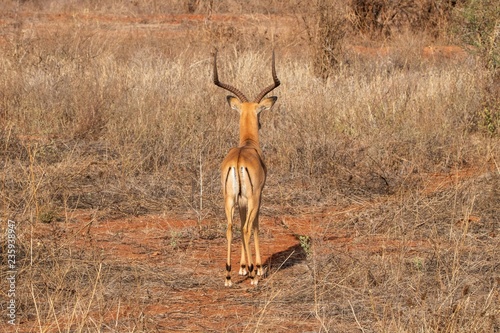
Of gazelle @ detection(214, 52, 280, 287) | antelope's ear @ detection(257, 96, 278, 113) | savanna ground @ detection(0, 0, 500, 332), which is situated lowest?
savanna ground @ detection(0, 0, 500, 332)

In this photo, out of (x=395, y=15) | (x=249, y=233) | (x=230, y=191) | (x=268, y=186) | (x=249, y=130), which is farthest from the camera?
(x=395, y=15)

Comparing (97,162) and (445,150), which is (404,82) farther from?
(97,162)

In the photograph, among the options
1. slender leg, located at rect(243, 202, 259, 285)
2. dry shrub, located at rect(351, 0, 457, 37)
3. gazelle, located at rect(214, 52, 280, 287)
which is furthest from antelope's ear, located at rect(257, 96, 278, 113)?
dry shrub, located at rect(351, 0, 457, 37)

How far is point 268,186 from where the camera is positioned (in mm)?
9438

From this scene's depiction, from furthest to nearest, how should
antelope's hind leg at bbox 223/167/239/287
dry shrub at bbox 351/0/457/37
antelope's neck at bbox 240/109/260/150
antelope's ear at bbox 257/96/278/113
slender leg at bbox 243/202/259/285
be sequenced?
dry shrub at bbox 351/0/457/37
antelope's ear at bbox 257/96/278/113
antelope's neck at bbox 240/109/260/150
slender leg at bbox 243/202/259/285
antelope's hind leg at bbox 223/167/239/287

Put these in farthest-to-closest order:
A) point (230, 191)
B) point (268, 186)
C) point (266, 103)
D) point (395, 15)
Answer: point (395, 15) < point (268, 186) < point (266, 103) < point (230, 191)

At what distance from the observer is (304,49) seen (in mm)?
16734

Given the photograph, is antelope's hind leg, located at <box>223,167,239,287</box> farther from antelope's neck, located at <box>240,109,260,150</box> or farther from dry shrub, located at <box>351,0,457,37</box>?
dry shrub, located at <box>351,0,457,37</box>

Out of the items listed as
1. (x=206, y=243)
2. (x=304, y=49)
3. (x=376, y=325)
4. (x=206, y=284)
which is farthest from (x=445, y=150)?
(x=304, y=49)

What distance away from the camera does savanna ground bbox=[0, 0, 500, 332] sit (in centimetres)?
558

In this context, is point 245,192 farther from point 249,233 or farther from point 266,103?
point 266,103

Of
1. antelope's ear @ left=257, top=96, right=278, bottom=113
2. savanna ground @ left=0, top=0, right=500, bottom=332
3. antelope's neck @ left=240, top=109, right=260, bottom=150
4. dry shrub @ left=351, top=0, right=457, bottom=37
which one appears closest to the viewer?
savanna ground @ left=0, top=0, right=500, bottom=332

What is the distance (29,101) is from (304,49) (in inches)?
264

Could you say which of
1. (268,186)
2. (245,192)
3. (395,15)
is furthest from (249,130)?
(395,15)
